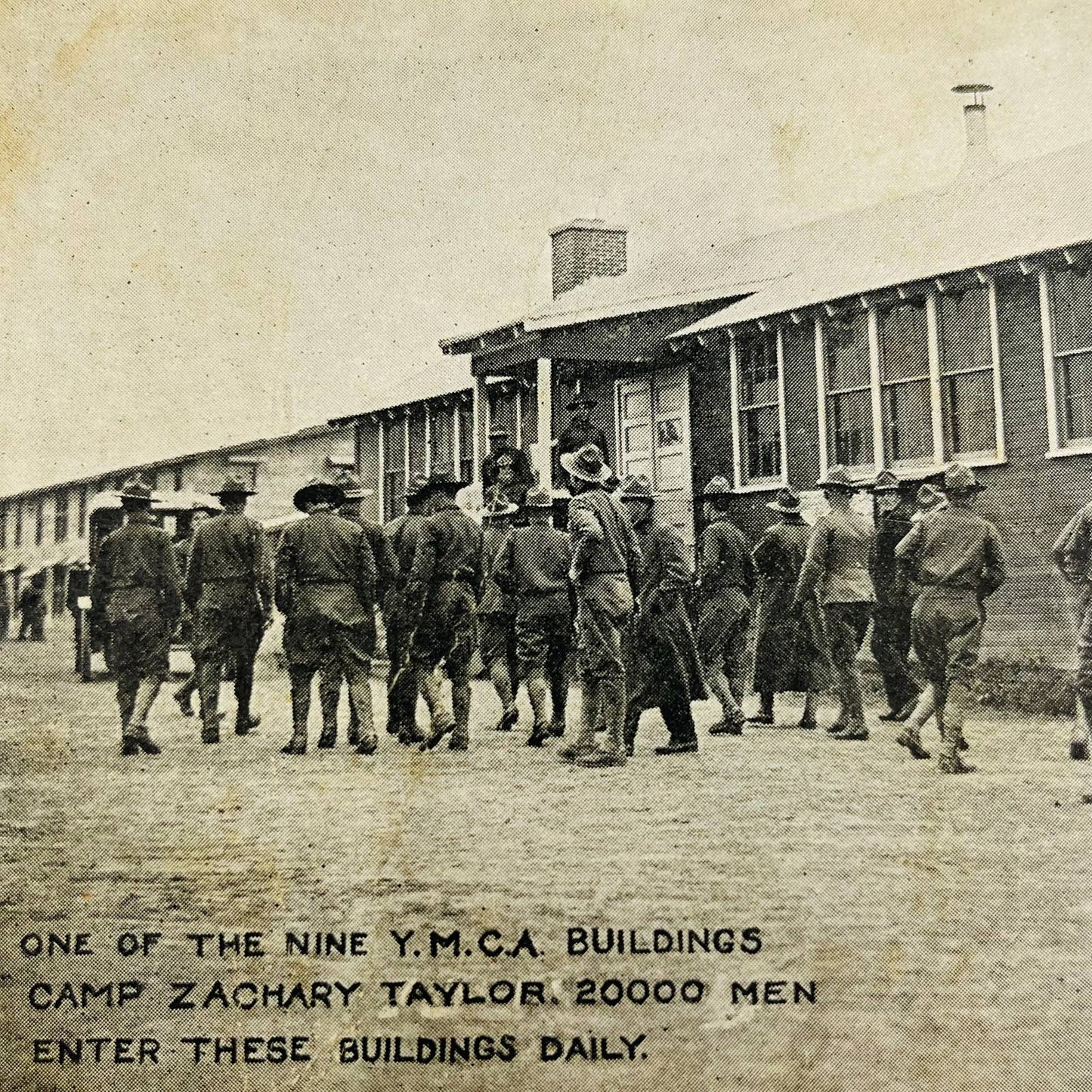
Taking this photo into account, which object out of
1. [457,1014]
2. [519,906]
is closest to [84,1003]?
[457,1014]

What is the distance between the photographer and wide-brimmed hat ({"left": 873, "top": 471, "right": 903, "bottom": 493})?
610cm

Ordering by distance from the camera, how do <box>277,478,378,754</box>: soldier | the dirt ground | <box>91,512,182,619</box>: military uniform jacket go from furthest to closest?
<box>91,512,182,619</box>: military uniform jacket
<box>277,478,378,754</box>: soldier
the dirt ground

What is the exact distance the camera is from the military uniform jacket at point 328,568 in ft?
20.8

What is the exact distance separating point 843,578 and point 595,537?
4.95 ft

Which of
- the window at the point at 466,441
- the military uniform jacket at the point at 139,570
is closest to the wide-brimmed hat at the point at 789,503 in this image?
the window at the point at 466,441

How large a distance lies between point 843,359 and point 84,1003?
5.13 m

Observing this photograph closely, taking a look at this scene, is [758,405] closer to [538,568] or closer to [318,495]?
[538,568]

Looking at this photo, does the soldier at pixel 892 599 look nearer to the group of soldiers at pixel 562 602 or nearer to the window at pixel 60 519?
the group of soldiers at pixel 562 602

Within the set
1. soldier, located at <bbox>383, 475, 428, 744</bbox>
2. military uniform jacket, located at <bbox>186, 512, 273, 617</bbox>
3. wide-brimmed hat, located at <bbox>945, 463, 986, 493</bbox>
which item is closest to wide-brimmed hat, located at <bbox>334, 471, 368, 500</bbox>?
soldier, located at <bbox>383, 475, 428, 744</bbox>

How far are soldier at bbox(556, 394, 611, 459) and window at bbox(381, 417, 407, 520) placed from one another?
4.17 ft

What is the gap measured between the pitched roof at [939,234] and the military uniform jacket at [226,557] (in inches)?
126

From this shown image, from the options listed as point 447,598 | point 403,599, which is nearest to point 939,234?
point 447,598

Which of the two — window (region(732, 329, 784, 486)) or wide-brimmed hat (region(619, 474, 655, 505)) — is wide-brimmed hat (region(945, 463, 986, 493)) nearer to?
window (region(732, 329, 784, 486))

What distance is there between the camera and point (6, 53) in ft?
17.1
